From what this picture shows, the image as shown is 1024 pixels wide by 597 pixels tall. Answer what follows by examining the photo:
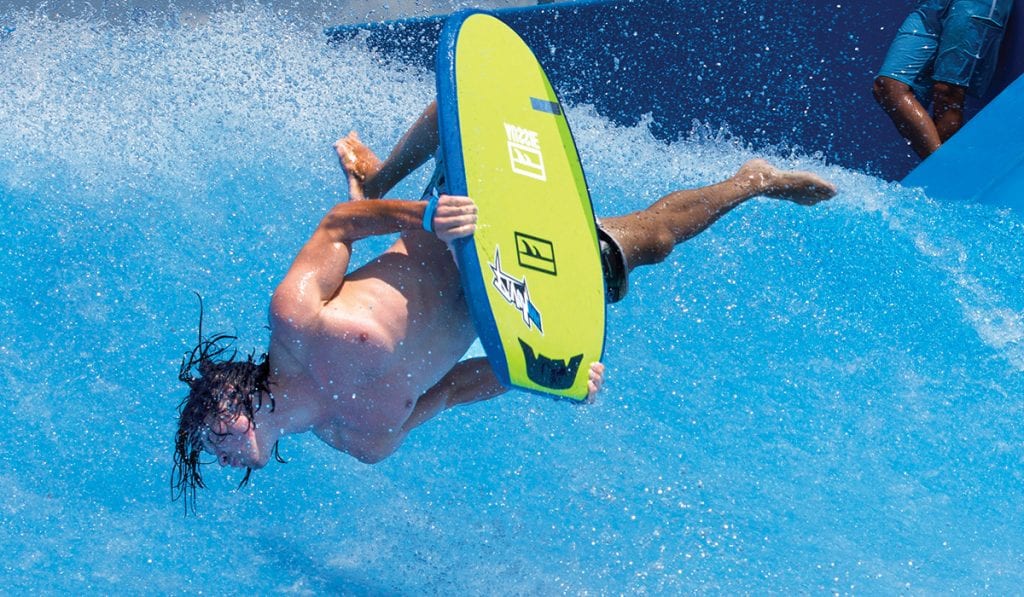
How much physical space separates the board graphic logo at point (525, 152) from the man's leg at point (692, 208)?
1.20 ft

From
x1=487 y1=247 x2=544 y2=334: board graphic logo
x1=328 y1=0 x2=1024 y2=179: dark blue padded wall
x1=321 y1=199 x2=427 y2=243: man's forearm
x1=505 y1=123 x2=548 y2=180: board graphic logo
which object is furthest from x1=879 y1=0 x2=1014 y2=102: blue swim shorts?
x1=321 y1=199 x2=427 y2=243: man's forearm

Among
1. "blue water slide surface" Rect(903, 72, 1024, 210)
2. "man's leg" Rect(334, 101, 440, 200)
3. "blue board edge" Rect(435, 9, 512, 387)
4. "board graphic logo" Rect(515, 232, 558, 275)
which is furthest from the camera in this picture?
"blue water slide surface" Rect(903, 72, 1024, 210)

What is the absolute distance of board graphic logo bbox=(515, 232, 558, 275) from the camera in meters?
2.93

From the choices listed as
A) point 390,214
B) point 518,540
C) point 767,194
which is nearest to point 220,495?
point 518,540

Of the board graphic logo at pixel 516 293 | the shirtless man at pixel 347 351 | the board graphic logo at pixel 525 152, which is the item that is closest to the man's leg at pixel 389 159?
the board graphic logo at pixel 525 152

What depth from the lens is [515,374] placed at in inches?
108

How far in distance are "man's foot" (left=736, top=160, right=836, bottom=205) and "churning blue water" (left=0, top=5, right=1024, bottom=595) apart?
0.94 m

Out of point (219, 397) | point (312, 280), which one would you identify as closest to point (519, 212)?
point (312, 280)

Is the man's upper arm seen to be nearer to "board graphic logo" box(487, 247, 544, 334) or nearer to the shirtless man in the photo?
the shirtless man

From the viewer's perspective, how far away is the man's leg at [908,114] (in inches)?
201

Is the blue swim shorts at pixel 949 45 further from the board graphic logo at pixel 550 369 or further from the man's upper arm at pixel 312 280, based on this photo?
the man's upper arm at pixel 312 280

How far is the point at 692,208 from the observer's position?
3.63m

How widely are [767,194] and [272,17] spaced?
3826mm

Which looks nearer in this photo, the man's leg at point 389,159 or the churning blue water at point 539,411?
the man's leg at point 389,159
